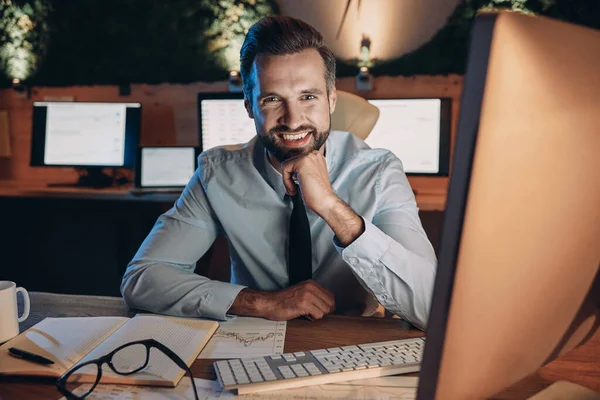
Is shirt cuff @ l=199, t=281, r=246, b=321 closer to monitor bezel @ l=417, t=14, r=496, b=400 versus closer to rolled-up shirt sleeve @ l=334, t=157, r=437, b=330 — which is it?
rolled-up shirt sleeve @ l=334, t=157, r=437, b=330

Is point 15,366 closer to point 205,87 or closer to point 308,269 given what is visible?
point 308,269

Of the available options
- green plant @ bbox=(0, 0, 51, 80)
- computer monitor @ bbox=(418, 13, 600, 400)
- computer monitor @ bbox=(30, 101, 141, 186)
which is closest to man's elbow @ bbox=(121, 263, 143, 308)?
computer monitor @ bbox=(418, 13, 600, 400)

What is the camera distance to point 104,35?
10.6 ft

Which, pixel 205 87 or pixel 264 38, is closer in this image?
pixel 264 38

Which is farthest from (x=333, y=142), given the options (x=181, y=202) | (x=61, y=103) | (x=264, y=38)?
(x=61, y=103)

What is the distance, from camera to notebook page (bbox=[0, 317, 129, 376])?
73cm

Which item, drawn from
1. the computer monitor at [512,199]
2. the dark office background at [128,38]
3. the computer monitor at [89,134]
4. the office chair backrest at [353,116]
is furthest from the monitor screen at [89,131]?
the computer monitor at [512,199]

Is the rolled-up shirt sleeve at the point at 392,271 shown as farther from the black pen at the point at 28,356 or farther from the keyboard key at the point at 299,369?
the black pen at the point at 28,356

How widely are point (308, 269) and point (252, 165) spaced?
13.5 inches

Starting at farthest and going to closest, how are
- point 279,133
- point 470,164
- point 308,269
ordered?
point 279,133 → point 308,269 → point 470,164

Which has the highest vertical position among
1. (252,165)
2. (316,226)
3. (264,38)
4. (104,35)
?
(104,35)

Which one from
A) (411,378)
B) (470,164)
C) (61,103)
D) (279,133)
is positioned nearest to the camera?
(470,164)

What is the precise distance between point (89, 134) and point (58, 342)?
234 cm

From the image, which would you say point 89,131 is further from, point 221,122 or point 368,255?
point 368,255
